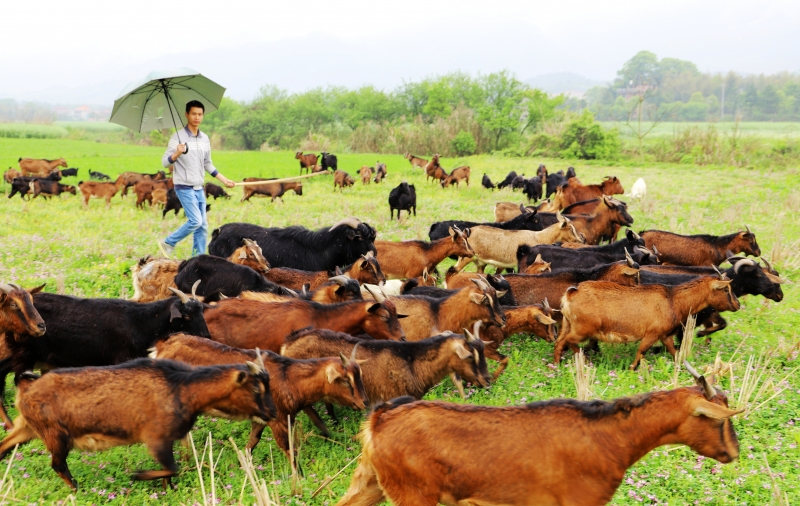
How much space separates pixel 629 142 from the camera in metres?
43.8

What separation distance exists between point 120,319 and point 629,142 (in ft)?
138

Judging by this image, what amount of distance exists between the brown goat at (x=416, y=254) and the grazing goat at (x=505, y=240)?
0.79 meters

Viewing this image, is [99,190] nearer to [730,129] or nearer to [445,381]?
[445,381]

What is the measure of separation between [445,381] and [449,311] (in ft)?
2.82

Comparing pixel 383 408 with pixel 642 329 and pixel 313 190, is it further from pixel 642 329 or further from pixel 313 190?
pixel 313 190

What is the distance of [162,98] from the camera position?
435 inches

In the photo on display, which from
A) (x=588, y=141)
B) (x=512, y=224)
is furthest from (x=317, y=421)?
(x=588, y=141)

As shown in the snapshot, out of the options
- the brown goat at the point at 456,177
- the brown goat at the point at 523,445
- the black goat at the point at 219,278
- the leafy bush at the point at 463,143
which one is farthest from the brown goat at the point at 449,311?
the leafy bush at the point at 463,143

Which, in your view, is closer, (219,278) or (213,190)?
(219,278)

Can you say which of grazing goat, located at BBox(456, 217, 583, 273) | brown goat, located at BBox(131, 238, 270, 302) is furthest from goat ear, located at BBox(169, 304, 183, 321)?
grazing goat, located at BBox(456, 217, 583, 273)

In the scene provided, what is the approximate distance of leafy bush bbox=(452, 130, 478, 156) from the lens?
46.3m

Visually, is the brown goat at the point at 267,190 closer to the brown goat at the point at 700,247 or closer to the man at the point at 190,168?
the man at the point at 190,168

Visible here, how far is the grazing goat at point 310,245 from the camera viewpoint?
10.4 metres

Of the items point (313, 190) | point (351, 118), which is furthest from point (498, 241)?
point (351, 118)
